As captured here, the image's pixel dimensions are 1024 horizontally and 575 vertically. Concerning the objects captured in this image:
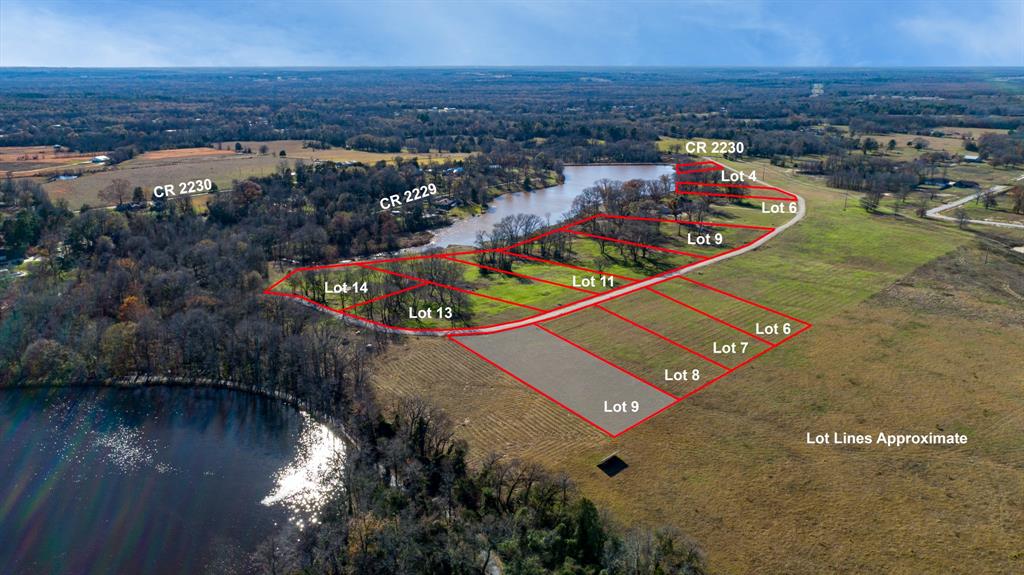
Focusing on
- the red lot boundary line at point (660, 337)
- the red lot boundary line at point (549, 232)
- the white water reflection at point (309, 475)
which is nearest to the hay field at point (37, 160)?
the red lot boundary line at point (549, 232)

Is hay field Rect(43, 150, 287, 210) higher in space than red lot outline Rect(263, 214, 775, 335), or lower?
higher

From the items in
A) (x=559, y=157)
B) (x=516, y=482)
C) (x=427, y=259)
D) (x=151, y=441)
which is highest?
(x=559, y=157)

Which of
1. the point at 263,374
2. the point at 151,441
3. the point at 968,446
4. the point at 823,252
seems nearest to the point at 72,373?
the point at 151,441

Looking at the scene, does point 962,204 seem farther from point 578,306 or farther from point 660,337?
point 578,306

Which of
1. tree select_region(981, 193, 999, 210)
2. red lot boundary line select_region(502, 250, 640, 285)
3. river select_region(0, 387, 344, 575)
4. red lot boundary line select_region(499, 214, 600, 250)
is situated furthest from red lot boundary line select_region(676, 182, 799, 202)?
river select_region(0, 387, 344, 575)

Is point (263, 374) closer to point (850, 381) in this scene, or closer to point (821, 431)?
point (821, 431)

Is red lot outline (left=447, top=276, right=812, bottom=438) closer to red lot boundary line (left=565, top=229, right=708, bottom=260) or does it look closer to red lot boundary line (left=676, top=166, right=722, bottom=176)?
red lot boundary line (left=565, top=229, right=708, bottom=260)
